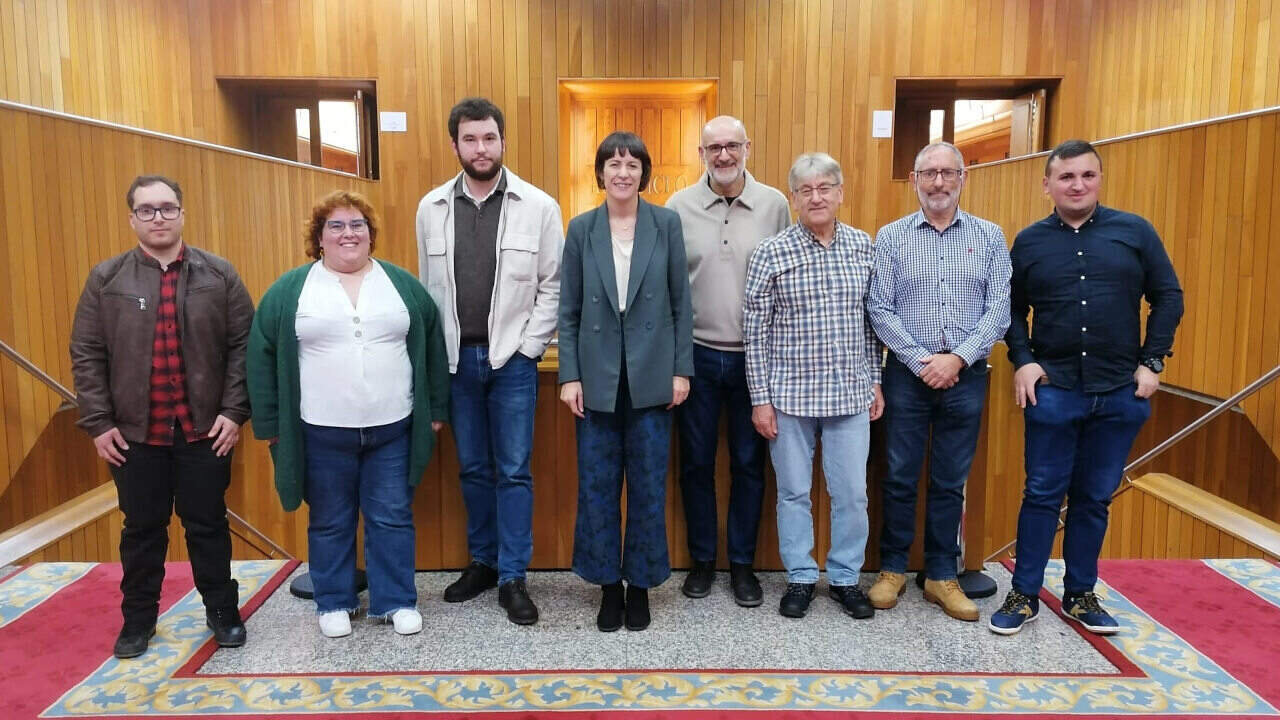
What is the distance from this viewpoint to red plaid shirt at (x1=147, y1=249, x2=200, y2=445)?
2129mm

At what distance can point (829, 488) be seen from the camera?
2.50m

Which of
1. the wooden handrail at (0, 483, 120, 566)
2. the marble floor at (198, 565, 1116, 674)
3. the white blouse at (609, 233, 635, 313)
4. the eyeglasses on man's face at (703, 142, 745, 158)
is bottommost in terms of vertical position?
the wooden handrail at (0, 483, 120, 566)

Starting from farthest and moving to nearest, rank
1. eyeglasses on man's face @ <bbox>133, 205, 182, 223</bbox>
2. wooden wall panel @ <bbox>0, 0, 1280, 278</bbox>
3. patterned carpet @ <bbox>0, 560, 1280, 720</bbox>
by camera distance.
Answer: wooden wall panel @ <bbox>0, 0, 1280, 278</bbox>, eyeglasses on man's face @ <bbox>133, 205, 182, 223</bbox>, patterned carpet @ <bbox>0, 560, 1280, 720</bbox>

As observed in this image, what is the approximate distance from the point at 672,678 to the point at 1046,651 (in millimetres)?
1077

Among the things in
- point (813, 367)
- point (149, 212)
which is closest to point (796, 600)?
point (813, 367)

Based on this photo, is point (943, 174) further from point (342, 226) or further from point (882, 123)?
point (882, 123)

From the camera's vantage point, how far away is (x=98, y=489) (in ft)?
13.9

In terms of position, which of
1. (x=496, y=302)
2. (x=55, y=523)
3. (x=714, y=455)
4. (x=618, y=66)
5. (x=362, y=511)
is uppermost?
(x=618, y=66)

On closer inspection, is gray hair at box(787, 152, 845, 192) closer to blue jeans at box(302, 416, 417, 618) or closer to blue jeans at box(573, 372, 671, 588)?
blue jeans at box(573, 372, 671, 588)

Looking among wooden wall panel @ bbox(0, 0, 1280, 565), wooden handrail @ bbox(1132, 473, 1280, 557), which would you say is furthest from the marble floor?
wooden wall panel @ bbox(0, 0, 1280, 565)

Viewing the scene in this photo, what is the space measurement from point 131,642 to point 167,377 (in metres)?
0.76

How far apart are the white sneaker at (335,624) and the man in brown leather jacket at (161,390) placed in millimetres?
223

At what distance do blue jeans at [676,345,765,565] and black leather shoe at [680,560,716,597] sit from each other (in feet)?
0.07

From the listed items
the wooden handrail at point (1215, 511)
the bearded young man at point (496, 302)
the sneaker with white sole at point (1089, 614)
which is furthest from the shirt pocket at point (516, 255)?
the wooden handrail at point (1215, 511)
